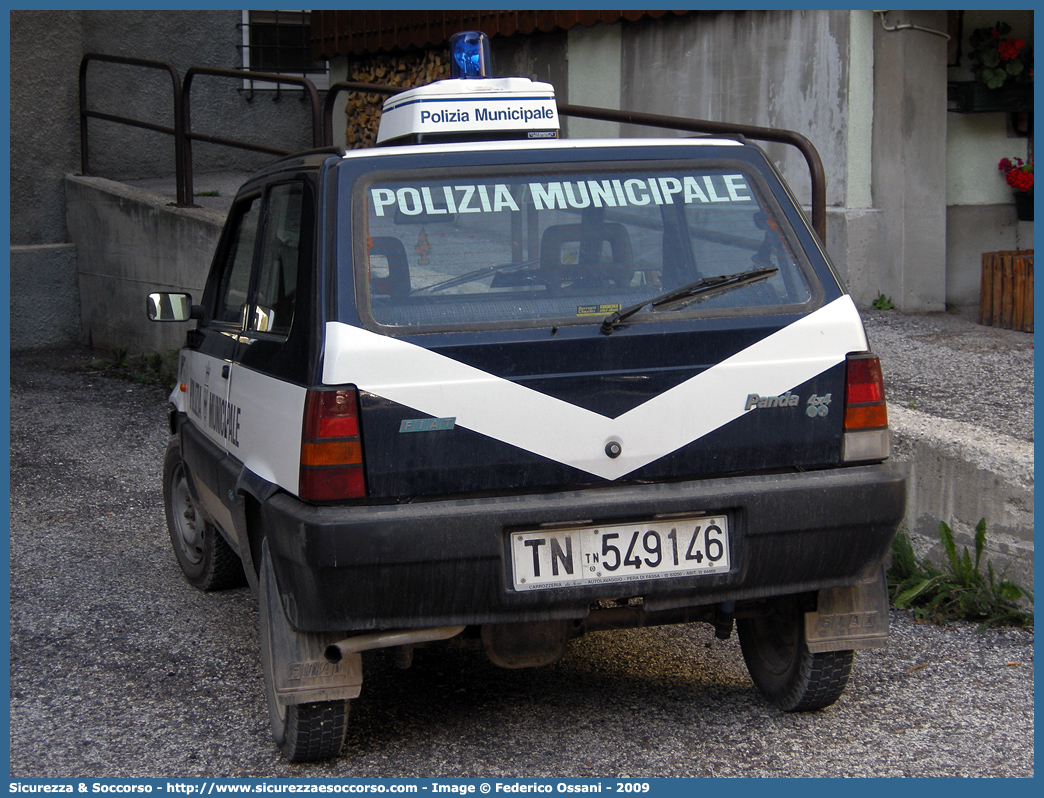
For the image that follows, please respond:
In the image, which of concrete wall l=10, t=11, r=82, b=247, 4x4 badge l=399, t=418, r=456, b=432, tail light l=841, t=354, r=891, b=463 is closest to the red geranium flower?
tail light l=841, t=354, r=891, b=463

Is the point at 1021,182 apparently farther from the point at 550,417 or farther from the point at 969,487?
the point at 550,417

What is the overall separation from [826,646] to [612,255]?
4.33 feet

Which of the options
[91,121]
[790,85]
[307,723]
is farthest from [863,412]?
Answer: [91,121]

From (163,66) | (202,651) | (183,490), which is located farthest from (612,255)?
(163,66)

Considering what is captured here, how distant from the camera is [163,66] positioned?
959cm

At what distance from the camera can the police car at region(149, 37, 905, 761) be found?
9.50ft

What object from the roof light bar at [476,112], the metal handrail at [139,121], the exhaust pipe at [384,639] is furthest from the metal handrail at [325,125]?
the exhaust pipe at [384,639]

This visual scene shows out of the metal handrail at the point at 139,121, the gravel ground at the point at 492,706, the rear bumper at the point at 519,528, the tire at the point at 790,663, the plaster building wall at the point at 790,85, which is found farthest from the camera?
the metal handrail at the point at 139,121

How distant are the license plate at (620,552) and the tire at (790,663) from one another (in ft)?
1.49

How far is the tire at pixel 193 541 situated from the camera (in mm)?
4758

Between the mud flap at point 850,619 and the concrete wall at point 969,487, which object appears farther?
the concrete wall at point 969,487

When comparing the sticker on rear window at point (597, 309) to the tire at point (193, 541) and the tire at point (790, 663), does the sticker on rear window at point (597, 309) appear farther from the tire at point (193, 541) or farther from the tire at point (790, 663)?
the tire at point (193, 541)

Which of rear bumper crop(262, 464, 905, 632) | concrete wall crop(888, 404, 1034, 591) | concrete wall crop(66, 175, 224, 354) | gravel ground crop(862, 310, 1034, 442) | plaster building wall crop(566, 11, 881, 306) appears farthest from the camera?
concrete wall crop(66, 175, 224, 354)

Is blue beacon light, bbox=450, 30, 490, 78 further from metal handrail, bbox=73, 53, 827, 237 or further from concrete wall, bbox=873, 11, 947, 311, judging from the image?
concrete wall, bbox=873, 11, 947, 311
